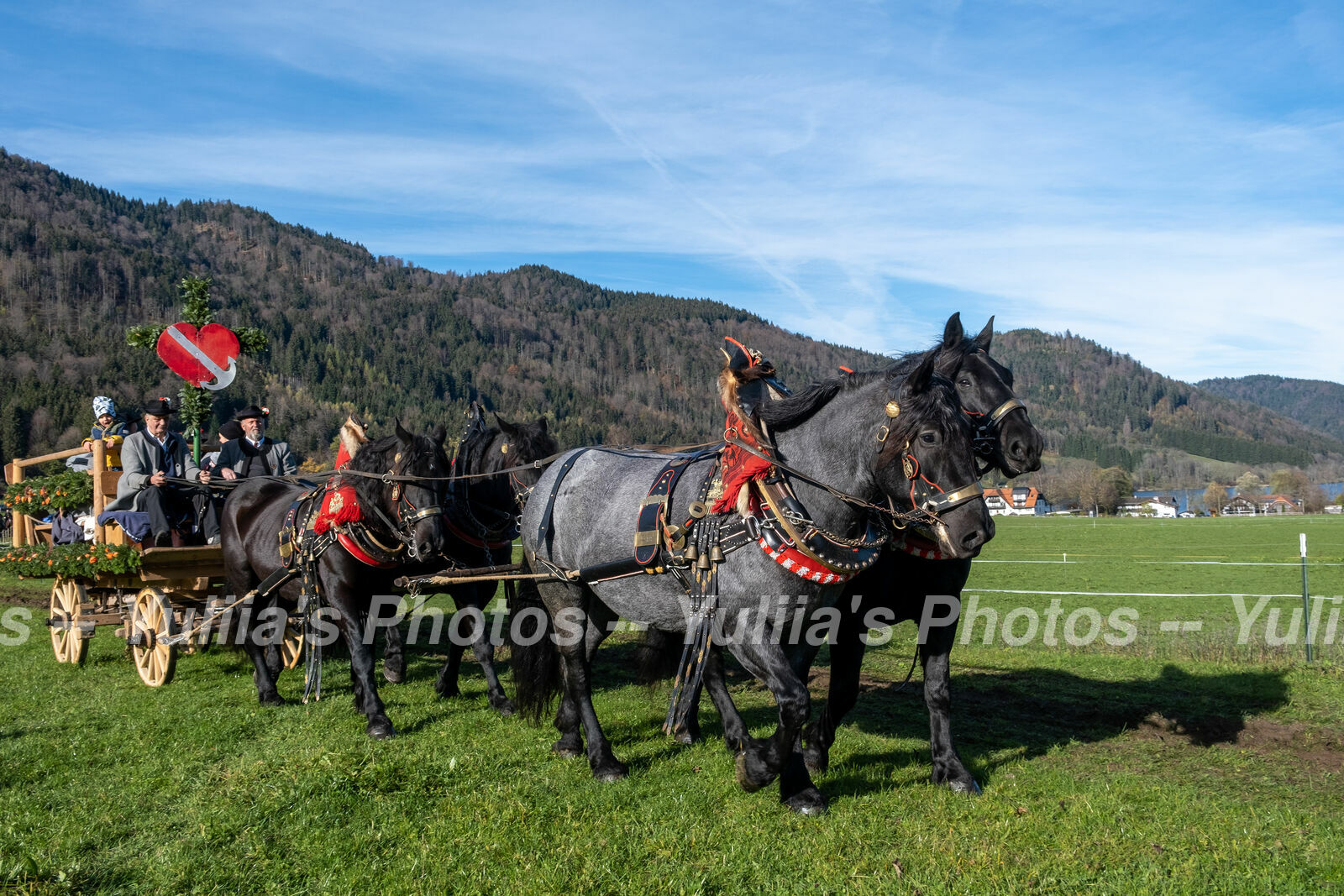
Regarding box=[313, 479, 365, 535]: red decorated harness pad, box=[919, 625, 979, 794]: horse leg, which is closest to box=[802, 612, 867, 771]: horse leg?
box=[919, 625, 979, 794]: horse leg

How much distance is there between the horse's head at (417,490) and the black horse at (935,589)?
8.13 ft

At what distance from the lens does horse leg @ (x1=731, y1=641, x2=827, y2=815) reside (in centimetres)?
Result: 498

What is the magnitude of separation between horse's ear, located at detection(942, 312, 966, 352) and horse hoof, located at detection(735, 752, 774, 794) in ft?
9.65

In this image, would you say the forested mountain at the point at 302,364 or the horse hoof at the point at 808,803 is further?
the forested mountain at the point at 302,364

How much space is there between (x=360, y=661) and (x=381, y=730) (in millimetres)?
617

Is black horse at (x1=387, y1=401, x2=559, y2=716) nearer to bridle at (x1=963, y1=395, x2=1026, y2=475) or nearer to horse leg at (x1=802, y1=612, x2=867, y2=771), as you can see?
horse leg at (x1=802, y1=612, x2=867, y2=771)

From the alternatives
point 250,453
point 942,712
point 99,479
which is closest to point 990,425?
point 942,712

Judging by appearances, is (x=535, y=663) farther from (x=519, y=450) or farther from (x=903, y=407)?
(x=903, y=407)

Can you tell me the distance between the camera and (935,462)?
4.71 meters

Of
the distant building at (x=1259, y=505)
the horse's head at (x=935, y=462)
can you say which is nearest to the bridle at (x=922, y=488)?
the horse's head at (x=935, y=462)

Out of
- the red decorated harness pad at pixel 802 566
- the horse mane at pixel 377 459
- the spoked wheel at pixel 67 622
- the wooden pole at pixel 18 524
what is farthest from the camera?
the wooden pole at pixel 18 524

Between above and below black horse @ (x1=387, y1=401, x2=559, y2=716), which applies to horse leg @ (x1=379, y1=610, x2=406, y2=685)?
below

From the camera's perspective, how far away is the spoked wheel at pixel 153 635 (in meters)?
9.18

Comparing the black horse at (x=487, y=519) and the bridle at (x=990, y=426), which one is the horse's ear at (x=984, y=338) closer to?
the bridle at (x=990, y=426)
